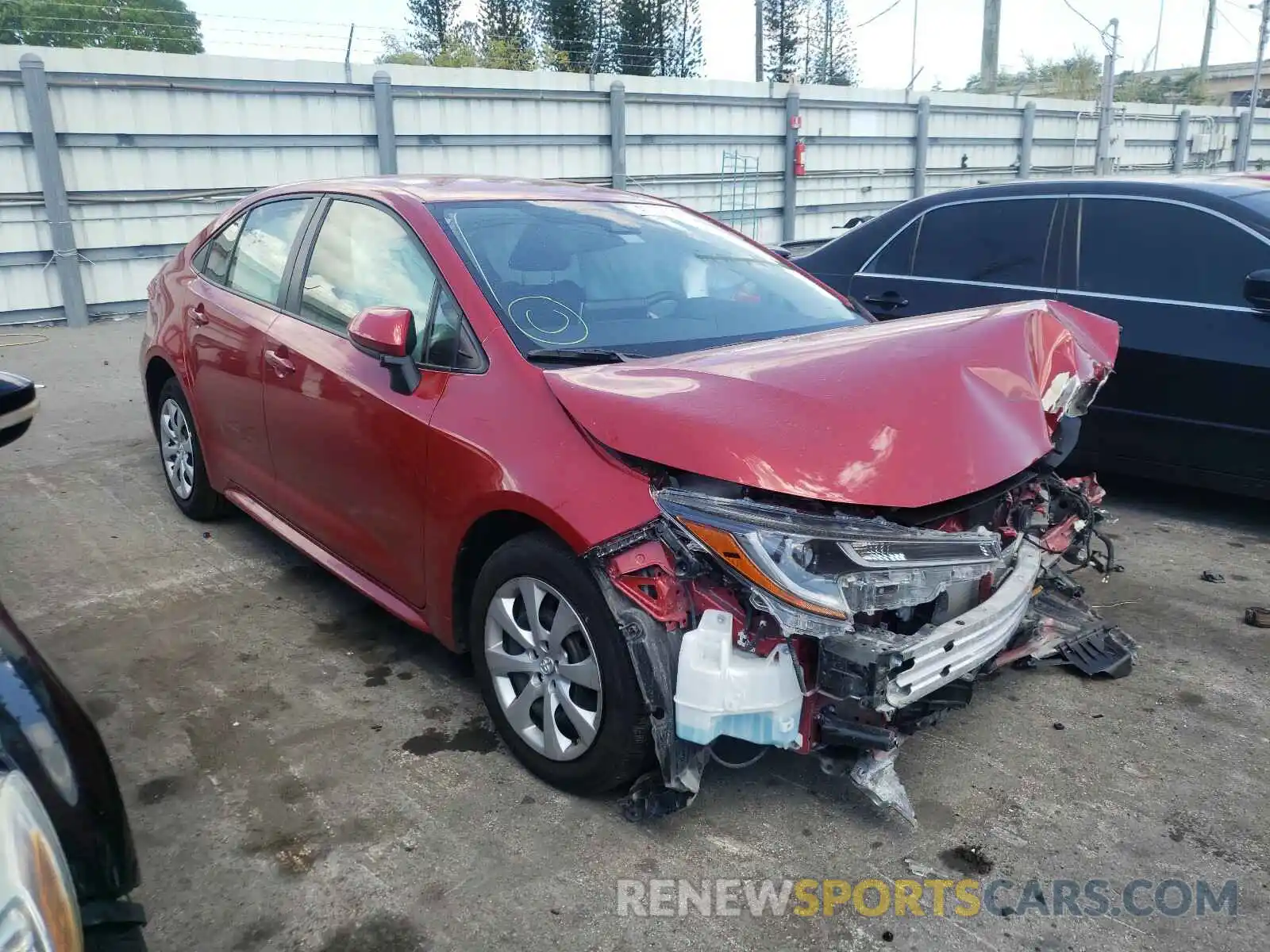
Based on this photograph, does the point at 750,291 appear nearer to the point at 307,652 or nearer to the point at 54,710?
the point at 307,652

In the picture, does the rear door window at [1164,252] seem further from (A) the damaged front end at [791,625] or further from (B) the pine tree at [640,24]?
(B) the pine tree at [640,24]

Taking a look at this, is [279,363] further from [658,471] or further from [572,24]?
[572,24]

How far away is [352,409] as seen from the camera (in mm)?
3268

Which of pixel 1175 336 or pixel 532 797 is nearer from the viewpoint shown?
pixel 532 797

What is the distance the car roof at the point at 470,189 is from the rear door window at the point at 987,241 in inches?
84.4

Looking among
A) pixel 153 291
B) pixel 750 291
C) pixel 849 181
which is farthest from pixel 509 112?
pixel 750 291

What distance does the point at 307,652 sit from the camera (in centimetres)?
361

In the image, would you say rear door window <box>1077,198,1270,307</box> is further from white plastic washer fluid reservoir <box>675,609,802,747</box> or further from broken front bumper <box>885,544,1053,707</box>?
white plastic washer fluid reservoir <box>675,609,802,747</box>

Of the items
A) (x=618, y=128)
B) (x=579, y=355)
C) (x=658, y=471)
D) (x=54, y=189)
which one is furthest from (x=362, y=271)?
(x=618, y=128)

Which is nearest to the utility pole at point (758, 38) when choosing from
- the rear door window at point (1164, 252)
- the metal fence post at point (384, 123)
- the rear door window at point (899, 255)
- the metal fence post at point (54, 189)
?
the metal fence post at point (384, 123)

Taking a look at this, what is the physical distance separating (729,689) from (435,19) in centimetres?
4297

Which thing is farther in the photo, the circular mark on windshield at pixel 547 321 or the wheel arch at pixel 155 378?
the wheel arch at pixel 155 378

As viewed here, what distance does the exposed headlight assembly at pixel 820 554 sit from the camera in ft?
7.39

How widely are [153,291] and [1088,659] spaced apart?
4.64 metres
